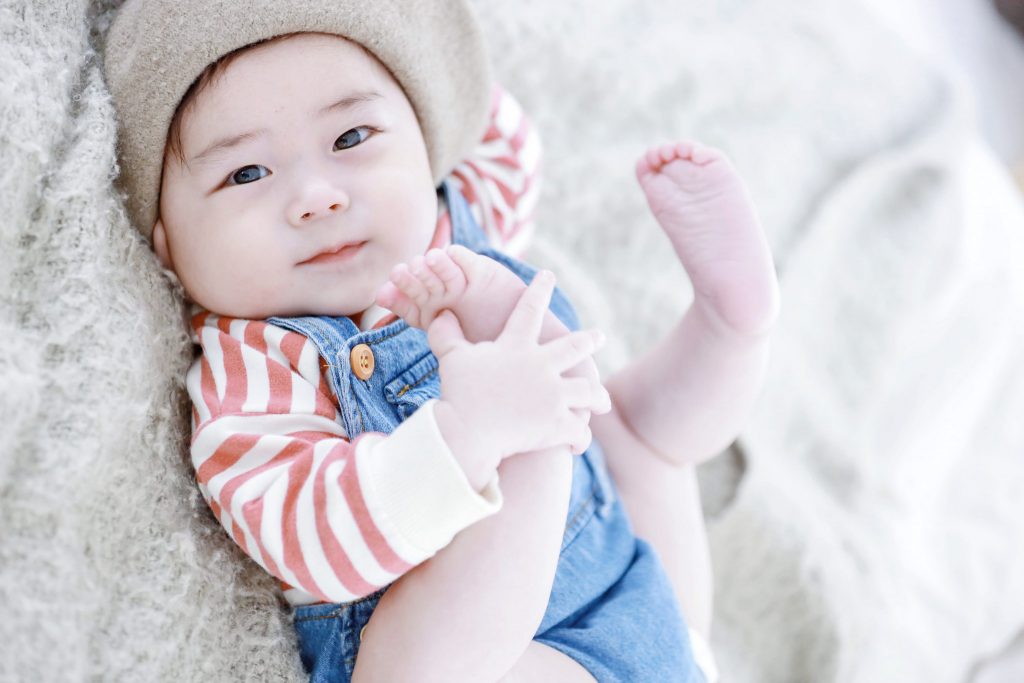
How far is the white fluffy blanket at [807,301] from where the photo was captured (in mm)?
843

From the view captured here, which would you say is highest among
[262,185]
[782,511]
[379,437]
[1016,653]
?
[262,185]

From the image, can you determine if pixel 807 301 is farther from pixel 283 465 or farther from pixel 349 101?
pixel 283 465

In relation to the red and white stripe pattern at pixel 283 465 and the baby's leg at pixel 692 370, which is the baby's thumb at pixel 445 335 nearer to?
the red and white stripe pattern at pixel 283 465

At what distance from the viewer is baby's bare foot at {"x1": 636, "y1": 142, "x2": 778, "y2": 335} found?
95cm

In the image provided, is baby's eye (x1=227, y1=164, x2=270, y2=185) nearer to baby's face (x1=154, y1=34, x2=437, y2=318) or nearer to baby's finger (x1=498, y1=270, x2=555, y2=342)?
baby's face (x1=154, y1=34, x2=437, y2=318)

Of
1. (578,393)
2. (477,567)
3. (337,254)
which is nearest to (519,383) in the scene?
(578,393)

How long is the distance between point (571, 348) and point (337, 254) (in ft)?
0.90

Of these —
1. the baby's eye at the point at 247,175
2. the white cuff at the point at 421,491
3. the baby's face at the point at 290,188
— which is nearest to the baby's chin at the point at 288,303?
the baby's face at the point at 290,188

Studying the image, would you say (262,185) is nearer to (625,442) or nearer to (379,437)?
(379,437)

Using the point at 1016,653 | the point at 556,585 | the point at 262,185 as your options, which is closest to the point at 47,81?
the point at 262,185

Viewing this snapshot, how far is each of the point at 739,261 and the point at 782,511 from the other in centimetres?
44

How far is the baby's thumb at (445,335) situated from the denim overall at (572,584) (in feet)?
0.41

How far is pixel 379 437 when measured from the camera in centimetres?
74

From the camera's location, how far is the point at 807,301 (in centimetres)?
139
